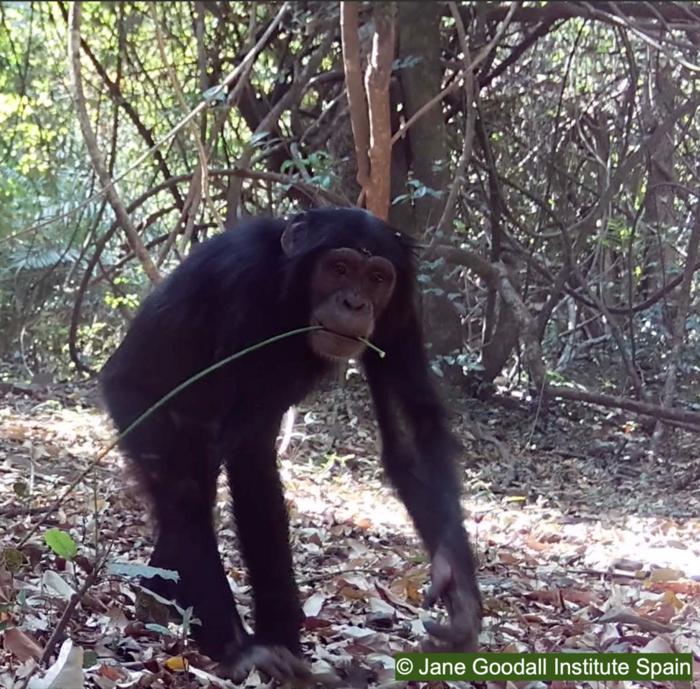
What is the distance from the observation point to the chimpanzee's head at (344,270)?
11.6ft

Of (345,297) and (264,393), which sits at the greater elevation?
(345,297)

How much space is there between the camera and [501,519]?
18.4ft

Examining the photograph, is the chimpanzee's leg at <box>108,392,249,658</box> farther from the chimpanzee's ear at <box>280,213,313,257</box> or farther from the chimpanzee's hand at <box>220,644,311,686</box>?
the chimpanzee's ear at <box>280,213,313,257</box>

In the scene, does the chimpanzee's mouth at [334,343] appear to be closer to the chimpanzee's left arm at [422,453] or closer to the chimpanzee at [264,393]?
the chimpanzee at [264,393]

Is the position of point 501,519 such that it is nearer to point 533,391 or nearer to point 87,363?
point 533,391

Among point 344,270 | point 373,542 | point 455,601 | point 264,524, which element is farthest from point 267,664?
point 373,542

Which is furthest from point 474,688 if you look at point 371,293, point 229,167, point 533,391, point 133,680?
point 533,391

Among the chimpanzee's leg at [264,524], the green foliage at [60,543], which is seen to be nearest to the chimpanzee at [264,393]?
the chimpanzee's leg at [264,524]

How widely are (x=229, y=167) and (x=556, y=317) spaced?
3.98 meters

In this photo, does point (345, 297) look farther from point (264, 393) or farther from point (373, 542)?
point (373, 542)

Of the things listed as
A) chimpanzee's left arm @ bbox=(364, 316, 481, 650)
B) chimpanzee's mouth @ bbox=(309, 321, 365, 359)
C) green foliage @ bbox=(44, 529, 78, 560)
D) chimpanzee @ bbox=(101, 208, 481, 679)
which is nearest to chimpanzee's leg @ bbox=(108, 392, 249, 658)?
chimpanzee @ bbox=(101, 208, 481, 679)

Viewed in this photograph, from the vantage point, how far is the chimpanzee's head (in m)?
3.54

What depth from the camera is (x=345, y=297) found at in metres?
3.55

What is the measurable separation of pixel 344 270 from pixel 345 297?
12 centimetres
